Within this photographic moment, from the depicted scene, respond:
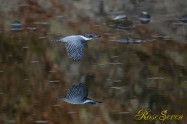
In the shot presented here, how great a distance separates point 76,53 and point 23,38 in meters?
0.78

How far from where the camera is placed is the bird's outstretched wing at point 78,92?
4.49 metres

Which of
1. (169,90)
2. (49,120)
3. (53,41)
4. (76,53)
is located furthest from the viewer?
(53,41)

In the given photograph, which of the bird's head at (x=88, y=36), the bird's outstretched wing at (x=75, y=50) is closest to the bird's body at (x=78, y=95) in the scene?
the bird's outstretched wing at (x=75, y=50)

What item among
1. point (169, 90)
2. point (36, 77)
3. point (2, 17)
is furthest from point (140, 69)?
point (2, 17)

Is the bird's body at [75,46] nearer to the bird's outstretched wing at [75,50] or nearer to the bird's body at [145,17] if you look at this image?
the bird's outstretched wing at [75,50]

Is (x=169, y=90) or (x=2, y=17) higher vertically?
(x=2, y=17)

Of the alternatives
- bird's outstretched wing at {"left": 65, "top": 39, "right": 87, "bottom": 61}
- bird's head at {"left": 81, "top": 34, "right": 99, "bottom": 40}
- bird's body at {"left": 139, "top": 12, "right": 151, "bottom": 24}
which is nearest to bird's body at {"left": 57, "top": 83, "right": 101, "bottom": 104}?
bird's outstretched wing at {"left": 65, "top": 39, "right": 87, "bottom": 61}

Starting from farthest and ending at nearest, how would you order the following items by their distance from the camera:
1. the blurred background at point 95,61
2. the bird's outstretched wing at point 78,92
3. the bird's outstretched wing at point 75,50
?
1. the bird's outstretched wing at point 75,50
2. the bird's outstretched wing at point 78,92
3. the blurred background at point 95,61

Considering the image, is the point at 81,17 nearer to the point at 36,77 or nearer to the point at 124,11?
the point at 124,11

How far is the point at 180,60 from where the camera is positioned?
16.7 feet

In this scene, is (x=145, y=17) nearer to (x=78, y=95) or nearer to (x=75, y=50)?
(x=75, y=50)

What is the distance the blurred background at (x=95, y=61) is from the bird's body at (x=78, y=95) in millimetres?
58

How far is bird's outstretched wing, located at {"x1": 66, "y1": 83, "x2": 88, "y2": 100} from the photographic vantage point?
4.49 m

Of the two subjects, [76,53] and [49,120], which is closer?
[49,120]
